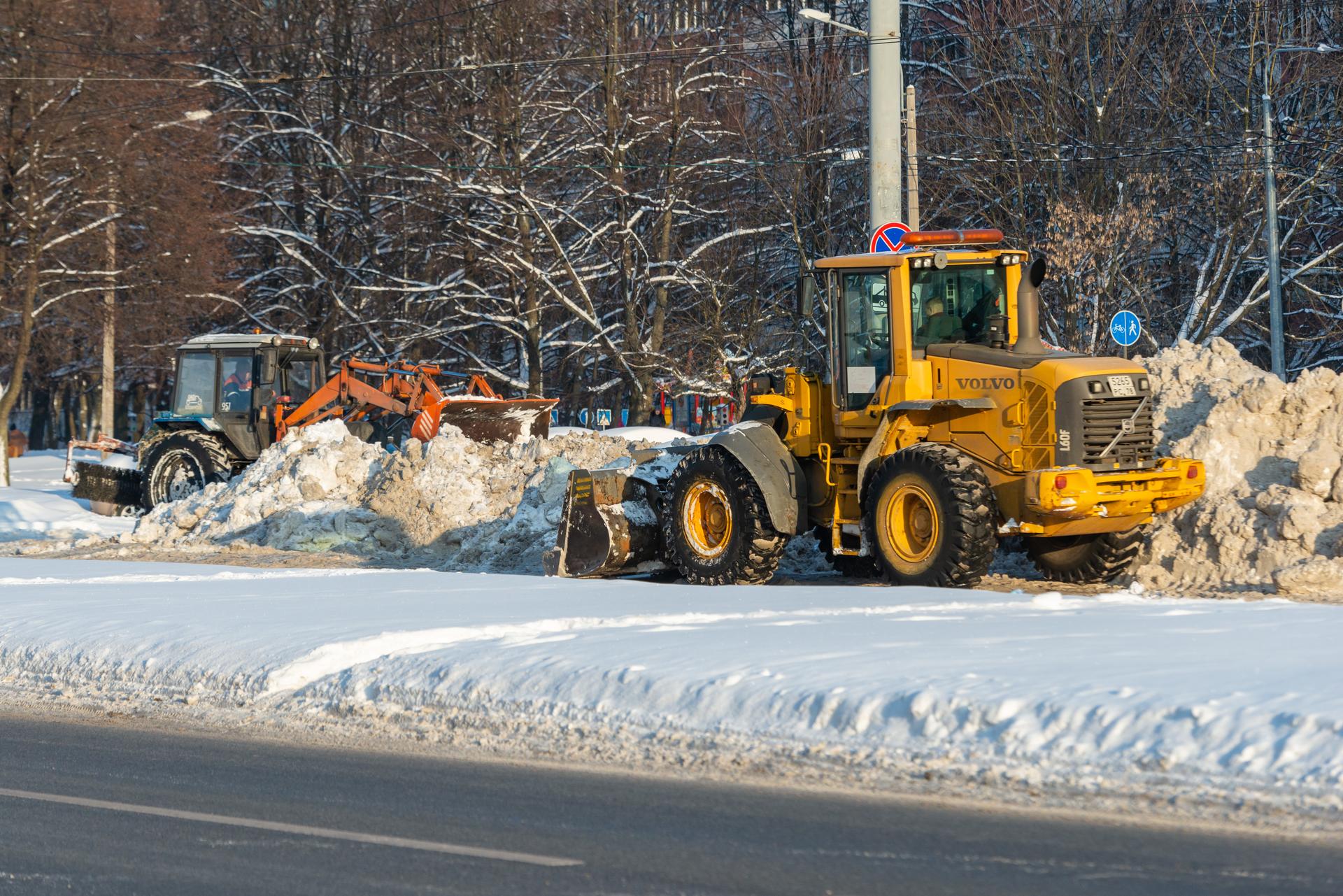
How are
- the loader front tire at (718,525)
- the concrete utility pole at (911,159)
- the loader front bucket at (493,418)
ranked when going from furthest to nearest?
the loader front bucket at (493,418) → the concrete utility pole at (911,159) → the loader front tire at (718,525)

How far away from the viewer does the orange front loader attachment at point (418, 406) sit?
80.2 feet

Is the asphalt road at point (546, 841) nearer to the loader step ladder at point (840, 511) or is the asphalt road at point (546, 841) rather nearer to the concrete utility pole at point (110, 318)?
the loader step ladder at point (840, 511)

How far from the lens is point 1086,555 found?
14578mm

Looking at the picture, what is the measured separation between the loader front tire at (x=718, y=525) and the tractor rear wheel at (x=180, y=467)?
1267 centimetres

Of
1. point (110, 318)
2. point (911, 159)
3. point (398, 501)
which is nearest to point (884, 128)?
point (911, 159)

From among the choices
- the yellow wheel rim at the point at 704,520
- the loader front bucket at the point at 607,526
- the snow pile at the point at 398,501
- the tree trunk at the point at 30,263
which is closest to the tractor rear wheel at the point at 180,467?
the snow pile at the point at 398,501

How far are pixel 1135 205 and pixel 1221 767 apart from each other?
82.3 feet

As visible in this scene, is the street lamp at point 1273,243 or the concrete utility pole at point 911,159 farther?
the street lamp at point 1273,243

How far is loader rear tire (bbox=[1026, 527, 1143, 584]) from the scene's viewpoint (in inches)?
567

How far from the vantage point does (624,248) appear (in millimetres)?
37781

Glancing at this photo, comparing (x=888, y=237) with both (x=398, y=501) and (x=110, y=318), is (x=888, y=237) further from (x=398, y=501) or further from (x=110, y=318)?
(x=110, y=318)

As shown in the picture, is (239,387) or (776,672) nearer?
(776,672)

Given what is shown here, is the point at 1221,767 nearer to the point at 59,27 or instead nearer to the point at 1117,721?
the point at 1117,721

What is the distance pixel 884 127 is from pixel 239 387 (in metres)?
A: 13.1
